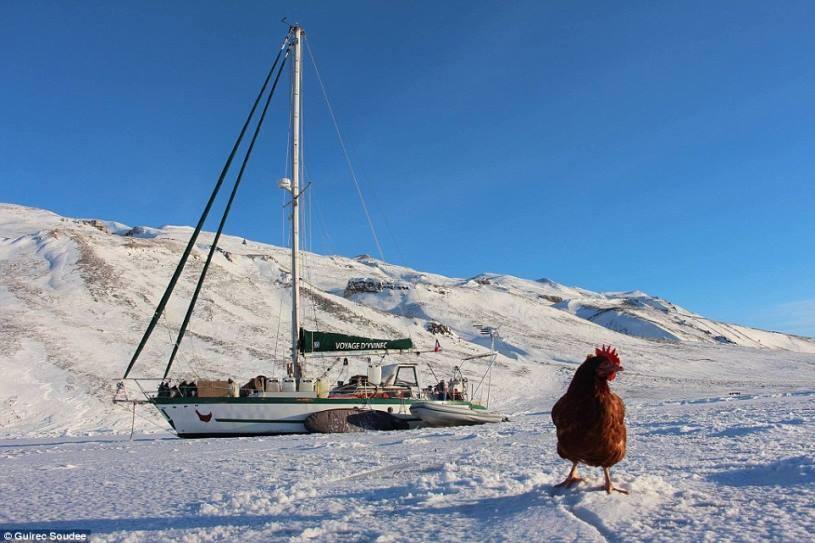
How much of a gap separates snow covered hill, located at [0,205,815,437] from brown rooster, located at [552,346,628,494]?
914 inches

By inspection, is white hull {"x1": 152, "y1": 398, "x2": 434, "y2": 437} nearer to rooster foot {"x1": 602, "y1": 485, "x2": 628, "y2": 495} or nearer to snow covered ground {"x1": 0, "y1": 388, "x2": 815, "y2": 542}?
snow covered ground {"x1": 0, "y1": 388, "x2": 815, "y2": 542}

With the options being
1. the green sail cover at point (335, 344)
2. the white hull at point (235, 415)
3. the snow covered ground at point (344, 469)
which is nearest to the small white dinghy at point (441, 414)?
the snow covered ground at point (344, 469)

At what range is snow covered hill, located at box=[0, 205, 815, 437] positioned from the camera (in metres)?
28.7

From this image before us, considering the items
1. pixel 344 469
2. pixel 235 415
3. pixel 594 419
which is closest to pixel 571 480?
pixel 594 419

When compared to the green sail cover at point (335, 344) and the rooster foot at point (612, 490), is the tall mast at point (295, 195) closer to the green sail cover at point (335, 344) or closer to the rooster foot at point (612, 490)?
the green sail cover at point (335, 344)

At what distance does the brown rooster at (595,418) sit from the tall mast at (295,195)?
15.9m

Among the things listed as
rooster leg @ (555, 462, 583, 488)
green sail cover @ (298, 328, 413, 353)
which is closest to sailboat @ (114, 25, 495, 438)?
green sail cover @ (298, 328, 413, 353)

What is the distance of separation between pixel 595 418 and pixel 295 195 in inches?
751

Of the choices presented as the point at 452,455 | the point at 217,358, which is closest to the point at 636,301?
the point at 217,358

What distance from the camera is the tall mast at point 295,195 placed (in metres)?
21.0

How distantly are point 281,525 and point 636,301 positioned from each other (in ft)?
496

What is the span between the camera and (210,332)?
4228cm

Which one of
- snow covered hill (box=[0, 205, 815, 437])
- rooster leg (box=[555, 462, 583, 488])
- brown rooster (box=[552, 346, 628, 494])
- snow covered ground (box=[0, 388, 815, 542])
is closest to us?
snow covered ground (box=[0, 388, 815, 542])

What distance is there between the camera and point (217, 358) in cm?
3622
